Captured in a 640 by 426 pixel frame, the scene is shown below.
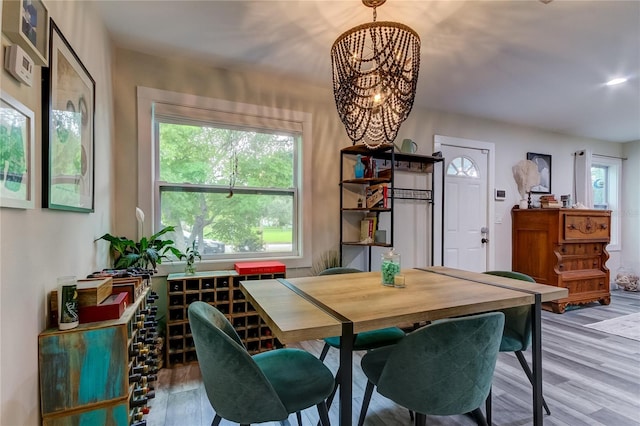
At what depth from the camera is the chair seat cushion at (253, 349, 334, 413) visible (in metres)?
1.20

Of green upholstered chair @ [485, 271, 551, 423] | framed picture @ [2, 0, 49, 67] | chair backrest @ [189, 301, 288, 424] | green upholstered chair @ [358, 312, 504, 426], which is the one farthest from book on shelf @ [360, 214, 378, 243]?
framed picture @ [2, 0, 49, 67]

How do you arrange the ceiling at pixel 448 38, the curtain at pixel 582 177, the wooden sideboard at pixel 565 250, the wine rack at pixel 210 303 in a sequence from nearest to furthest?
the ceiling at pixel 448 38, the wine rack at pixel 210 303, the wooden sideboard at pixel 565 250, the curtain at pixel 582 177

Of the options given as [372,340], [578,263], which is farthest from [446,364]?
[578,263]

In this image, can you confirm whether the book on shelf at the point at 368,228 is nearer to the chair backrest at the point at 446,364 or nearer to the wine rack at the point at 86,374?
the chair backrest at the point at 446,364

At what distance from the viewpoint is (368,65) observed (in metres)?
2.61

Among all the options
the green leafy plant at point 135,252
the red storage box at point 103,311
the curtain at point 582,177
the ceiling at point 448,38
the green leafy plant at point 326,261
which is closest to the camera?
the red storage box at point 103,311

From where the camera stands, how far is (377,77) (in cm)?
167

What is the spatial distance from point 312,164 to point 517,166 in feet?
10.2

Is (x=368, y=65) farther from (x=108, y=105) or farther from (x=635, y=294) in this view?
(x=635, y=294)

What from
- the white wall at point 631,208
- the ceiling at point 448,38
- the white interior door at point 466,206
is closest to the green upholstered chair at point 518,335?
the ceiling at point 448,38

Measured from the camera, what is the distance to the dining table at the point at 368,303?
114cm

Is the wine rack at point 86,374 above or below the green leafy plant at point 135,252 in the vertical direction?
below

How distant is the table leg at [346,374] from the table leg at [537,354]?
1084 mm

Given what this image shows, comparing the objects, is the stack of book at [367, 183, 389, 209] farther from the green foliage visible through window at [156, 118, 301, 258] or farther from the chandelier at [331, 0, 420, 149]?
the chandelier at [331, 0, 420, 149]
